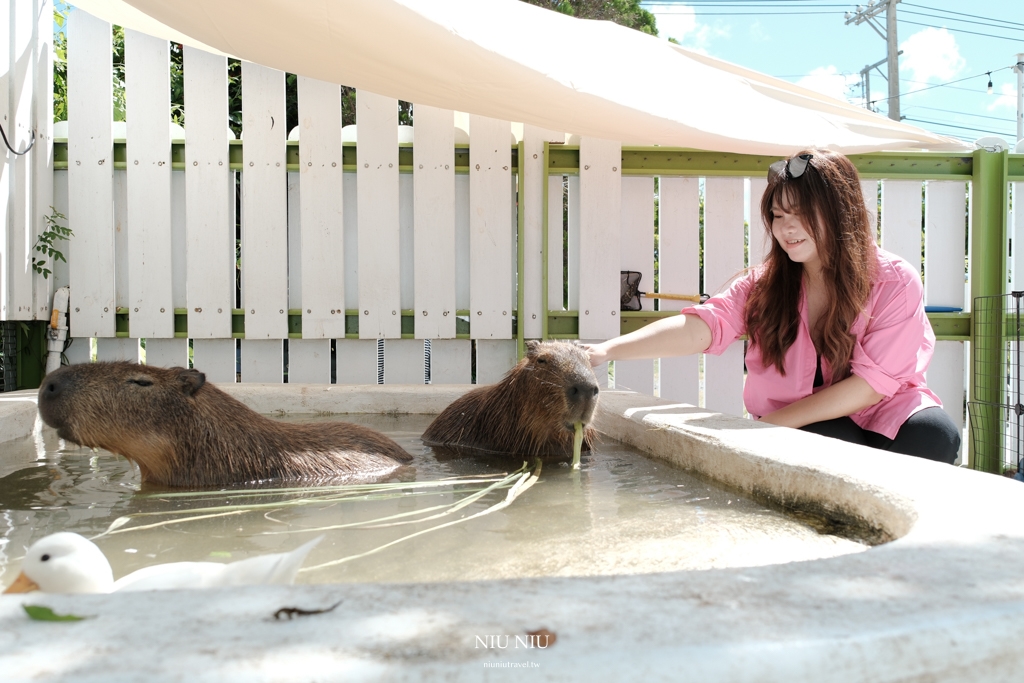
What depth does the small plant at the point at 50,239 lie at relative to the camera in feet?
17.2

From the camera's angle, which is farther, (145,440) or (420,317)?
(420,317)

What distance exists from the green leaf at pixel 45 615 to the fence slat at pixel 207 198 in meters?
4.94

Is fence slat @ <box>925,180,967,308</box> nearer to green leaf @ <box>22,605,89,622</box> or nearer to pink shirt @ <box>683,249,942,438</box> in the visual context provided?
pink shirt @ <box>683,249,942,438</box>

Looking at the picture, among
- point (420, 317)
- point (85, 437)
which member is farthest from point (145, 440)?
point (420, 317)

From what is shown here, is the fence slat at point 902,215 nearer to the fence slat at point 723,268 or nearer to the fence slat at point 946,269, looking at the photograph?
the fence slat at point 946,269

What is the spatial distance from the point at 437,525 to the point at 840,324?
1967 mm

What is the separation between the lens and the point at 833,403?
305 cm

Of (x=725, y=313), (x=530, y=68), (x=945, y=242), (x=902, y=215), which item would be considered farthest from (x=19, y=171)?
(x=945, y=242)

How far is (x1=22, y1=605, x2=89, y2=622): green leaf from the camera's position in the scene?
86cm

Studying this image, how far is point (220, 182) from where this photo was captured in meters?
5.54

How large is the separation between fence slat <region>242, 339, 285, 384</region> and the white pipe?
1206 millimetres

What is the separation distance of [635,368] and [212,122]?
11.5 feet

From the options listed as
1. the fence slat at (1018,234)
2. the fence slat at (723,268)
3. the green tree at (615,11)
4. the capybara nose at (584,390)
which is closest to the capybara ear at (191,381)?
the capybara nose at (584,390)

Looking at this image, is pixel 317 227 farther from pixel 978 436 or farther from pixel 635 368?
pixel 978 436
